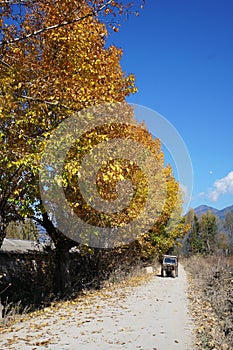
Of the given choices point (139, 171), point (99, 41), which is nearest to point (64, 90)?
point (99, 41)

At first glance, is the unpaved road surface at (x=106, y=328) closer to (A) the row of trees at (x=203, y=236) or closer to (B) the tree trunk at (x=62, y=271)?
(B) the tree trunk at (x=62, y=271)

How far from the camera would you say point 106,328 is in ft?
29.7

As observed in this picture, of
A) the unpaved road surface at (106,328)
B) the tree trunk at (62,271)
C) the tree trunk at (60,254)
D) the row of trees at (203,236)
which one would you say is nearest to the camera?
the unpaved road surface at (106,328)

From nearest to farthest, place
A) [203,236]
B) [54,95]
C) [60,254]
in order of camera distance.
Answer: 1. [54,95]
2. [60,254]
3. [203,236]

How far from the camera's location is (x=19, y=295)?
17.4 metres

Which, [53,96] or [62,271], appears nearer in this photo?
[53,96]

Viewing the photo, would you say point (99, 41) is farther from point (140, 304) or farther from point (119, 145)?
point (140, 304)

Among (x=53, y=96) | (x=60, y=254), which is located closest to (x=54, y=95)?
(x=53, y=96)

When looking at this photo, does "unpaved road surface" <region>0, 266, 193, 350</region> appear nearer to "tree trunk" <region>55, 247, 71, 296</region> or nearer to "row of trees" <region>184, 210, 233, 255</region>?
"tree trunk" <region>55, 247, 71, 296</region>

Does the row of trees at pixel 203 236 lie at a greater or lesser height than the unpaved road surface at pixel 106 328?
greater

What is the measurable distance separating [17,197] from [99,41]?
213 inches

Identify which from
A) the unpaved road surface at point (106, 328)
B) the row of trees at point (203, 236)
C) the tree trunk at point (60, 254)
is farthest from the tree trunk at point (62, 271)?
the row of trees at point (203, 236)

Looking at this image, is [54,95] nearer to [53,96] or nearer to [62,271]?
[53,96]

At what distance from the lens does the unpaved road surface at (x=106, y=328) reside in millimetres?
7520
